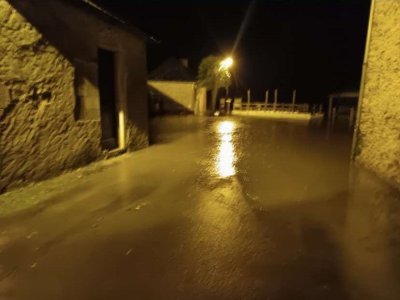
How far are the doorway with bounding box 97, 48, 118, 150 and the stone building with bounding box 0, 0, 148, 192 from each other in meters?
0.03

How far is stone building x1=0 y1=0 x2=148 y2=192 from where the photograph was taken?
5.37 metres

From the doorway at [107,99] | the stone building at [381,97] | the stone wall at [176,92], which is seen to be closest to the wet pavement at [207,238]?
the stone building at [381,97]

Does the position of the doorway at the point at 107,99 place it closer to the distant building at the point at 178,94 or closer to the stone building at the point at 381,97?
the stone building at the point at 381,97

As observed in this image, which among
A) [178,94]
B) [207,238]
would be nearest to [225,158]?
[207,238]

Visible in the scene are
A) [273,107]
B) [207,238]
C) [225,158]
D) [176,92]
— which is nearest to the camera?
[207,238]

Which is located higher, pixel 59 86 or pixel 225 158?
pixel 59 86

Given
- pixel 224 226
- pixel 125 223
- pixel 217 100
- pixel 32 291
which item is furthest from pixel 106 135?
pixel 217 100

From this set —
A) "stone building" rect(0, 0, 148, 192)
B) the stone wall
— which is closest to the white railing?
the stone wall

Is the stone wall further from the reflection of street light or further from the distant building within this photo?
the reflection of street light

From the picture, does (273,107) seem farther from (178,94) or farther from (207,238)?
(207,238)

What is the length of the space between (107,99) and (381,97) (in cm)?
684

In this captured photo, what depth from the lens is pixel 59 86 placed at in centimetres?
638

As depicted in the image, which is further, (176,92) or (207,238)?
(176,92)

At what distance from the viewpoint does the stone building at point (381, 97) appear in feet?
20.3
